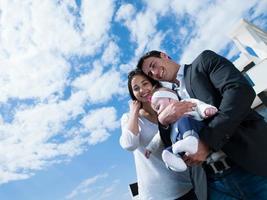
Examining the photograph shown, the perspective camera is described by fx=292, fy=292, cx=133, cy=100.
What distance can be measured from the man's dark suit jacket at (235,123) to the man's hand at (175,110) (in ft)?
0.51

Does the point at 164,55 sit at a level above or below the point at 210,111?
above

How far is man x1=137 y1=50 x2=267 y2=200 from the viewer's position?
5.88 feet

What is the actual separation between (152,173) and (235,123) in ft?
3.76

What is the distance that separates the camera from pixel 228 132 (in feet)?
5.89

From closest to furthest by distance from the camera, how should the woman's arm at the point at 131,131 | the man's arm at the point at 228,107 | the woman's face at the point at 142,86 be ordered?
the man's arm at the point at 228,107
the woman's arm at the point at 131,131
the woman's face at the point at 142,86

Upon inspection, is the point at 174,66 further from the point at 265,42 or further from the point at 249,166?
the point at 265,42

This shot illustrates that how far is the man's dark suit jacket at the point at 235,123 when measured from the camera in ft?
5.86

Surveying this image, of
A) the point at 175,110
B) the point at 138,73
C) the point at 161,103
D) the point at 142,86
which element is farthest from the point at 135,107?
the point at 175,110

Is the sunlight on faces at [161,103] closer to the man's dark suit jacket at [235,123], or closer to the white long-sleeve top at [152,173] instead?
the man's dark suit jacket at [235,123]

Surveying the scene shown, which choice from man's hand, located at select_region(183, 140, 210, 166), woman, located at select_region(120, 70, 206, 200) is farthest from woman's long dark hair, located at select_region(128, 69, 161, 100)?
man's hand, located at select_region(183, 140, 210, 166)

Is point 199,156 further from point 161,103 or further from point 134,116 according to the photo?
point 134,116

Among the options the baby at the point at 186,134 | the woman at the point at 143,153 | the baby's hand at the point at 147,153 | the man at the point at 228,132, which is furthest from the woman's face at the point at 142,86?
the baby at the point at 186,134

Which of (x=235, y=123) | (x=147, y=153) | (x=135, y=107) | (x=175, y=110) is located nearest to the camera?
(x=235, y=123)

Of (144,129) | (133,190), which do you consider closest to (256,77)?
(133,190)
